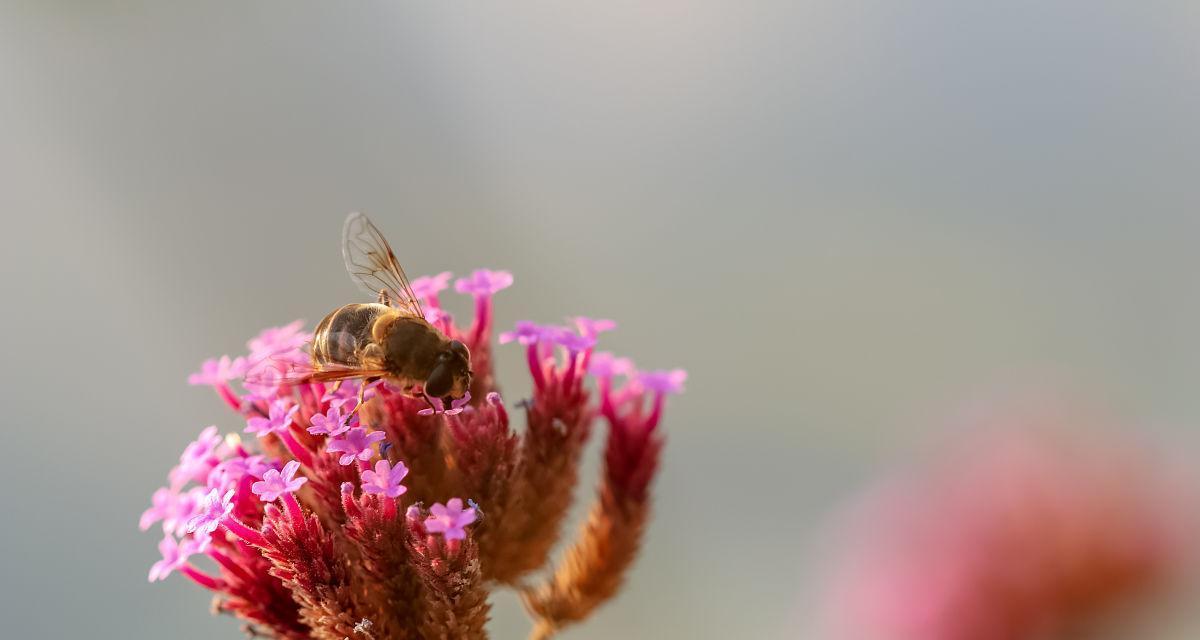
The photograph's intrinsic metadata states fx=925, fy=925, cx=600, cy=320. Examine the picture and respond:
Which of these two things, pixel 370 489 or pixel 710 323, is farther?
pixel 710 323

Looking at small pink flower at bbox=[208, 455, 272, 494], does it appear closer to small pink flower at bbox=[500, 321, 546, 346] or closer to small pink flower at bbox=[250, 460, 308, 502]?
small pink flower at bbox=[250, 460, 308, 502]

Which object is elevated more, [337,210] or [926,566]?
[337,210]

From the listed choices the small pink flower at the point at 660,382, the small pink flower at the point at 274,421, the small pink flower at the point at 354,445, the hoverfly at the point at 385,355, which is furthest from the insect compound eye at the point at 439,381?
the small pink flower at the point at 660,382

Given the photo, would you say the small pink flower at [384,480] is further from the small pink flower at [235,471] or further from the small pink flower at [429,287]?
the small pink flower at [429,287]

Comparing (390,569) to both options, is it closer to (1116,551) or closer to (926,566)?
(926,566)

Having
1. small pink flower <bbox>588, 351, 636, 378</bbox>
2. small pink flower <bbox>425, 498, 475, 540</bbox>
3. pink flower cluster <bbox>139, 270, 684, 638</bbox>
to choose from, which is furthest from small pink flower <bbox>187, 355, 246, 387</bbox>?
small pink flower <bbox>588, 351, 636, 378</bbox>

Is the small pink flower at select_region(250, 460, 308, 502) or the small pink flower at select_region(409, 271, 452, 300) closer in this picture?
the small pink flower at select_region(250, 460, 308, 502)

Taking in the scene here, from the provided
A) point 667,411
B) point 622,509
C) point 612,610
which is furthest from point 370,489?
point 667,411

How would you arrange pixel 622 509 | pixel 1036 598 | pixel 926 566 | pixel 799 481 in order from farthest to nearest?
pixel 799 481, pixel 926 566, pixel 1036 598, pixel 622 509
